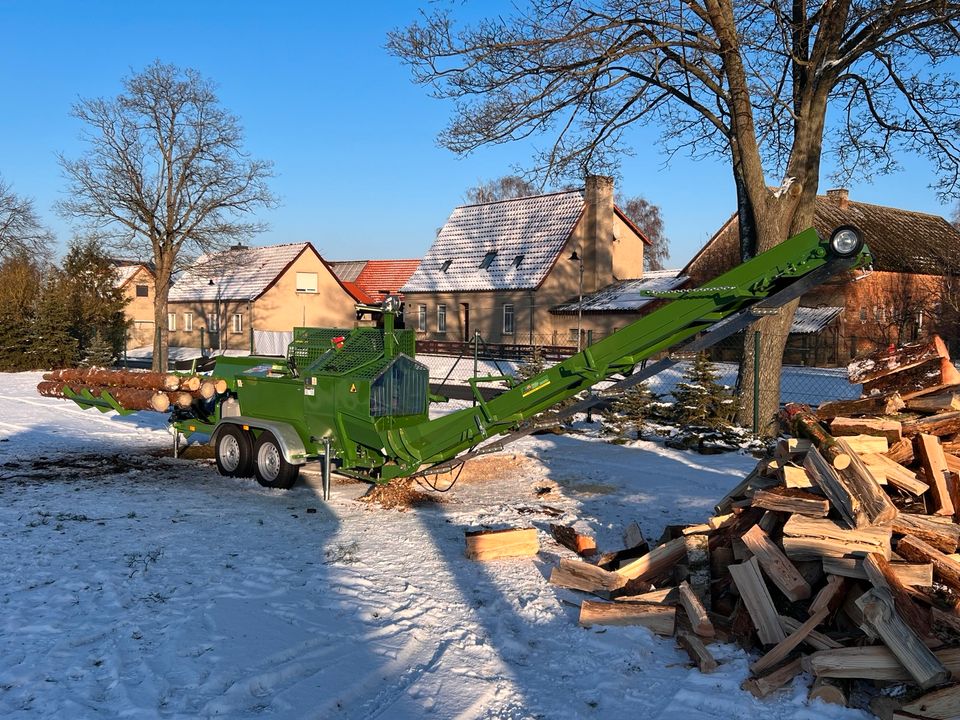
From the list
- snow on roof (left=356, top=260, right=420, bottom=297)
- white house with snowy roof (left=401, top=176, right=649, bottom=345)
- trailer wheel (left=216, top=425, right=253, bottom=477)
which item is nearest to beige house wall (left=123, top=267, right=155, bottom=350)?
snow on roof (left=356, top=260, right=420, bottom=297)

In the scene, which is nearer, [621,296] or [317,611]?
[317,611]

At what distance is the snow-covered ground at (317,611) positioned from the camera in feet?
13.9

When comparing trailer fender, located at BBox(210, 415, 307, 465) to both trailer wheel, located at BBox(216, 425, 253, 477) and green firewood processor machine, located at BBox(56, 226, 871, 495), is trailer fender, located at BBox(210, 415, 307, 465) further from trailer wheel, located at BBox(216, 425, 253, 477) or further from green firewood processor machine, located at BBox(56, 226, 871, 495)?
trailer wheel, located at BBox(216, 425, 253, 477)

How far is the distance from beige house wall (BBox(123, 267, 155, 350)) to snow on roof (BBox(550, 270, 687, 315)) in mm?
28571

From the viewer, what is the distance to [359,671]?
4562mm

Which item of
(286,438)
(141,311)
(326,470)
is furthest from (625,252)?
(326,470)

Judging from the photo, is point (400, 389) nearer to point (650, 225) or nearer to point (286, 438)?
point (286, 438)

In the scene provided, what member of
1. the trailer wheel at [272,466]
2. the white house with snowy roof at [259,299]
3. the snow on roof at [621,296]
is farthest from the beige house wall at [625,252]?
the trailer wheel at [272,466]

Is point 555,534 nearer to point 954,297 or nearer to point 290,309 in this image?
point 954,297

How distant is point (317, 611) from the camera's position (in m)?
5.46

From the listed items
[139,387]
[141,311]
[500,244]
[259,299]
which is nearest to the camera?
[139,387]

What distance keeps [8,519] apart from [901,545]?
7995mm

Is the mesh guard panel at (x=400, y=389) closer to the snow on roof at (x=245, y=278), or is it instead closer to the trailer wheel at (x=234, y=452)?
the trailer wheel at (x=234, y=452)

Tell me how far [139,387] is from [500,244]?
29.3 metres
